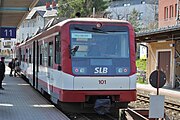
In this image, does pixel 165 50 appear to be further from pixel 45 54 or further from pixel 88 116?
pixel 88 116

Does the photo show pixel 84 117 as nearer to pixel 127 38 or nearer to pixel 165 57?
pixel 127 38

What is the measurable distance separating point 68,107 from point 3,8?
845 cm

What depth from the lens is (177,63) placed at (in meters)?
28.8

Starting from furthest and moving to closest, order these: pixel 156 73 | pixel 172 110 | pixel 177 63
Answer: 1. pixel 177 63
2. pixel 172 110
3. pixel 156 73

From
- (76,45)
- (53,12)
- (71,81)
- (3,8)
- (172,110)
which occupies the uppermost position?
(53,12)

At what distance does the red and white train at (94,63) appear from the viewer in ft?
40.0

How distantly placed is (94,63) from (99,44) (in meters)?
0.63

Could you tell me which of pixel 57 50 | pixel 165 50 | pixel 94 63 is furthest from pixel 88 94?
pixel 165 50

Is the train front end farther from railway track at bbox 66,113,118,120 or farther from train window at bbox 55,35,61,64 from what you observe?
railway track at bbox 66,113,118,120

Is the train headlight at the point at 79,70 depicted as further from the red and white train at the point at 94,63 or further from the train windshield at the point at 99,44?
the train windshield at the point at 99,44

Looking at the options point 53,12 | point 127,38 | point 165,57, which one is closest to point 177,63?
point 165,57

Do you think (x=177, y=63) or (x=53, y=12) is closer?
(x=177, y=63)

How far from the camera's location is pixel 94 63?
12391 mm

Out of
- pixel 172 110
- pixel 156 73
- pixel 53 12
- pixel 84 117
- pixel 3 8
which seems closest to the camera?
pixel 156 73
